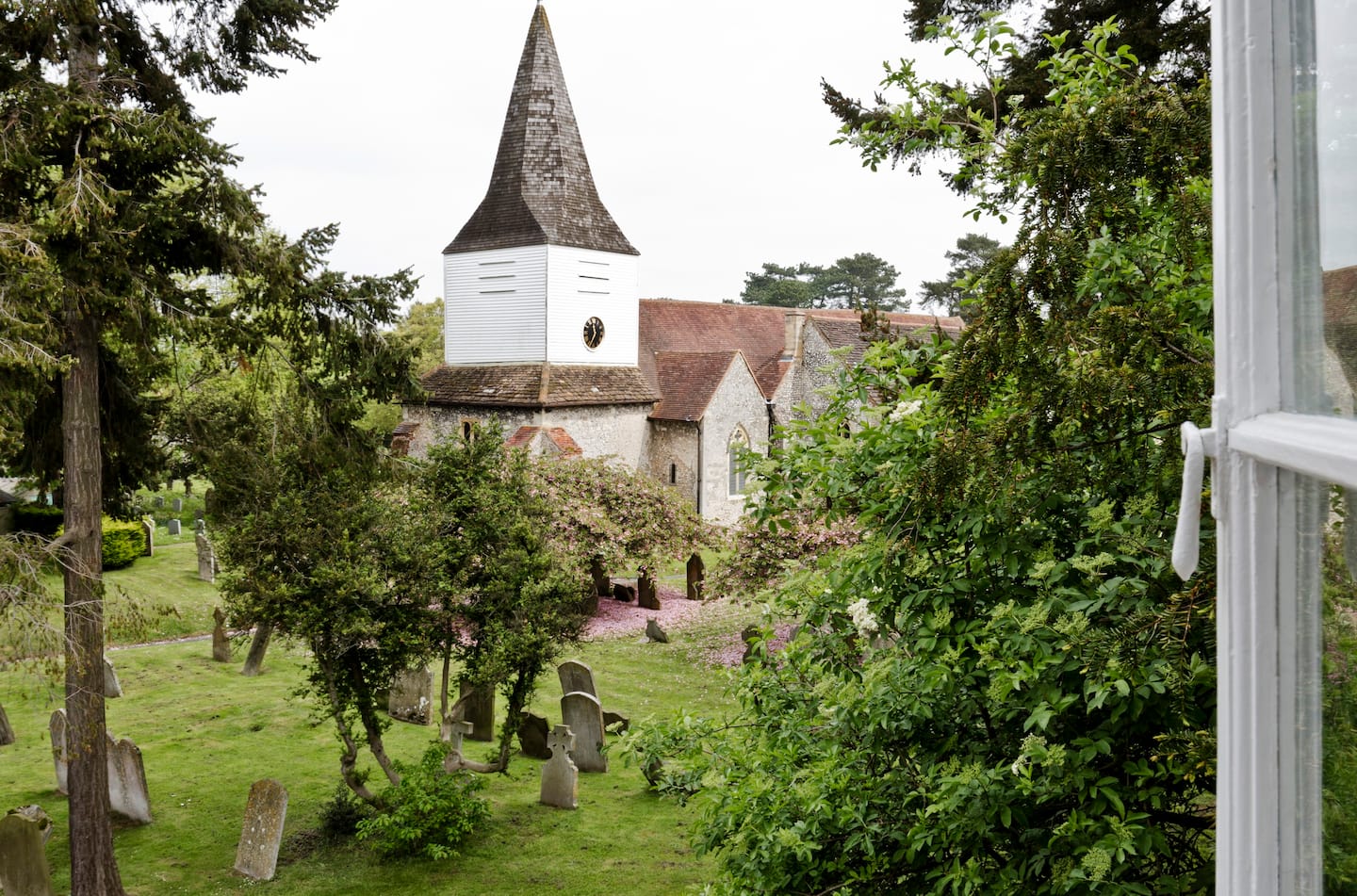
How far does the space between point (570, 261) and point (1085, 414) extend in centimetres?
2981

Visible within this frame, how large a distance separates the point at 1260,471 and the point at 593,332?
105 ft

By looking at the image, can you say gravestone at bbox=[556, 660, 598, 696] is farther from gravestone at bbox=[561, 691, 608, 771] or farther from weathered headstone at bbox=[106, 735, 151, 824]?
weathered headstone at bbox=[106, 735, 151, 824]

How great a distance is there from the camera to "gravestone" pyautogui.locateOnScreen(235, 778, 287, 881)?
1004 cm

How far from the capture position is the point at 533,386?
1181 inches

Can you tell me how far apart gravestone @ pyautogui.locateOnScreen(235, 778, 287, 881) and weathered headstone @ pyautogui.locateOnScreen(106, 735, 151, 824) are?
7.15ft

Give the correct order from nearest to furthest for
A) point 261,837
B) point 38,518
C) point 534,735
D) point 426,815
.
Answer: point 261,837
point 426,815
point 534,735
point 38,518

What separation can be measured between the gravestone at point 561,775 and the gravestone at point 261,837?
3.07 meters

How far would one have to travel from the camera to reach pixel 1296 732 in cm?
86

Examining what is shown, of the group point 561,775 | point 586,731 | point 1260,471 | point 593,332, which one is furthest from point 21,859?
point 593,332

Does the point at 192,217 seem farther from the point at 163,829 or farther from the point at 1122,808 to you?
the point at 1122,808

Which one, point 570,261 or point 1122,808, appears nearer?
point 1122,808

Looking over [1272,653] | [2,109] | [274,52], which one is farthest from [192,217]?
[1272,653]

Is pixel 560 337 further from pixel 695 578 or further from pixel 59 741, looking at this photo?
pixel 59 741

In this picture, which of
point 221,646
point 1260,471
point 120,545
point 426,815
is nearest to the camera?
point 1260,471
